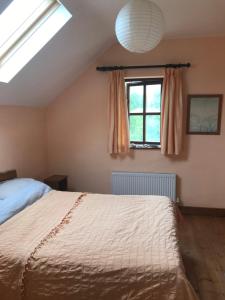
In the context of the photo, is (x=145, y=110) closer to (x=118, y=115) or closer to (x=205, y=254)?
(x=118, y=115)

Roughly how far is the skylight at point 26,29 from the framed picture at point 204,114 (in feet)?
6.76

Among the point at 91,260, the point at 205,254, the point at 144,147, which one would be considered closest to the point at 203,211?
the point at 205,254

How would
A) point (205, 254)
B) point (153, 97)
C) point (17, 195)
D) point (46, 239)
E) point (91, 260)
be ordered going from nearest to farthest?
point (91, 260), point (46, 239), point (17, 195), point (205, 254), point (153, 97)

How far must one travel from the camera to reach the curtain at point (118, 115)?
11.9 ft

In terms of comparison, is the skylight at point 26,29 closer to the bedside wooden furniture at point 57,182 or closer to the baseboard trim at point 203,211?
the bedside wooden furniture at point 57,182

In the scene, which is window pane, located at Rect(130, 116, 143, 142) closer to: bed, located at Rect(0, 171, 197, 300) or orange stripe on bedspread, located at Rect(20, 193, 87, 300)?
orange stripe on bedspread, located at Rect(20, 193, 87, 300)

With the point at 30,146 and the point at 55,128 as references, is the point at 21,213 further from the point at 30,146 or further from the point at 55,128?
the point at 55,128

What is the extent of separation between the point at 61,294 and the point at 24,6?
2431 mm

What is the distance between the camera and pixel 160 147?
12.1ft

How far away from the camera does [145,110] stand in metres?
3.81

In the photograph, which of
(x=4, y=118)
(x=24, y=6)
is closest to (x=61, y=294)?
(x=4, y=118)

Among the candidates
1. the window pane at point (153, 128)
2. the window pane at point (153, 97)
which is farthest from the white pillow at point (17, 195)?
the window pane at point (153, 97)

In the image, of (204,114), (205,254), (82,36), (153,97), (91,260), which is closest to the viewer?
(91,260)

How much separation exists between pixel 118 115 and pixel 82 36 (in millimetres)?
1198
